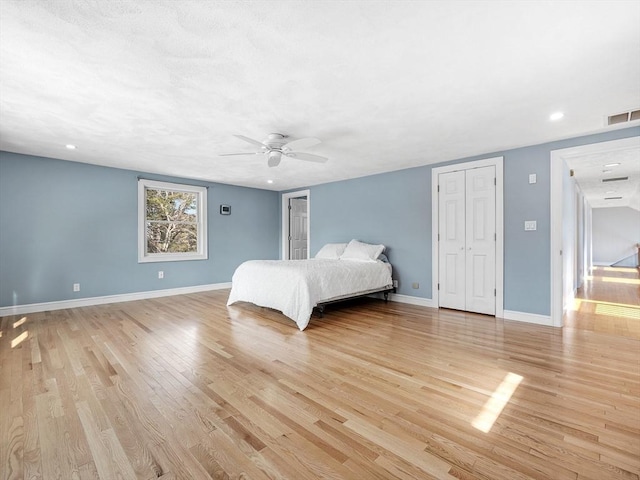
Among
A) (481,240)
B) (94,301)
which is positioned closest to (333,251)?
(481,240)

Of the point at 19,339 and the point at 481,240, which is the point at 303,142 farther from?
the point at 19,339

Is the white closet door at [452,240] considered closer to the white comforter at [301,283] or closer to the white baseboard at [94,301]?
the white comforter at [301,283]

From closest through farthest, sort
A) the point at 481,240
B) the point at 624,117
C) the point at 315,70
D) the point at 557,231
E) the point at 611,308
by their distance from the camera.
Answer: the point at 315,70, the point at 624,117, the point at 557,231, the point at 481,240, the point at 611,308

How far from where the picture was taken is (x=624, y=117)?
9.80ft

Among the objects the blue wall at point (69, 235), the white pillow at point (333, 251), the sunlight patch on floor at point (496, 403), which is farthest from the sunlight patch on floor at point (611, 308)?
the blue wall at point (69, 235)

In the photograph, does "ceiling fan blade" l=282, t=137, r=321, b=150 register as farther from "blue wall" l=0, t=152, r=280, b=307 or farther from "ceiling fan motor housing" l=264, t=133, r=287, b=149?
"blue wall" l=0, t=152, r=280, b=307

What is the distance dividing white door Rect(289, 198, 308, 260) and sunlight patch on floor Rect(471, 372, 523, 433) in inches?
225

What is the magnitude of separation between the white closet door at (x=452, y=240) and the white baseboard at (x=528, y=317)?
595 millimetres

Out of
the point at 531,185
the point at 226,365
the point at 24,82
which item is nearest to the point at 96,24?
the point at 24,82

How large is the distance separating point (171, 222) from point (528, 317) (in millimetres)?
6255

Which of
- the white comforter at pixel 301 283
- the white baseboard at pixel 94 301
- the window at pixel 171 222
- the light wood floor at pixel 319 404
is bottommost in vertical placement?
the light wood floor at pixel 319 404

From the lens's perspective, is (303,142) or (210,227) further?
(210,227)

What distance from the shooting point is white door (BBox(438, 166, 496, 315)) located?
4.25 metres

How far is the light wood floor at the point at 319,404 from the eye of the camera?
1439 mm
